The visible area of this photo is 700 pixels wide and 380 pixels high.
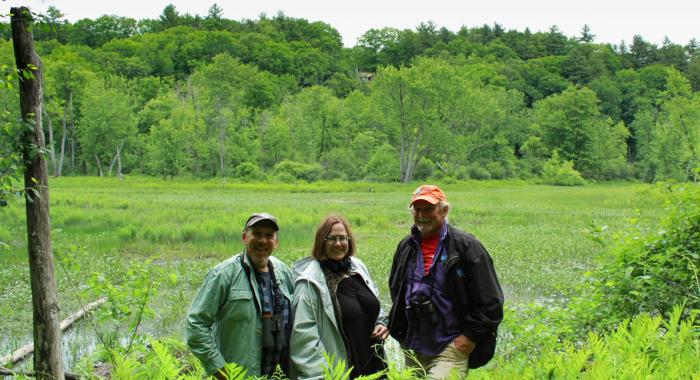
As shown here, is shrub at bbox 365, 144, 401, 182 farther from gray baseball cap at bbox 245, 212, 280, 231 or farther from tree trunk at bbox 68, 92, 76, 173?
gray baseball cap at bbox 245, 212, 280, 231

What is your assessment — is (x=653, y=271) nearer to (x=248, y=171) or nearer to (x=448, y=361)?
(x=448, y=361)

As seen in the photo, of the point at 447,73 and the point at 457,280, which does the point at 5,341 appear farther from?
the point at 447,73

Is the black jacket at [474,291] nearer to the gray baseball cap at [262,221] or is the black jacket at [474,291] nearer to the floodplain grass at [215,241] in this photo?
the gray baseball cap at [262,221]

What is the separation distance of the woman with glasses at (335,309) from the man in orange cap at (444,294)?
0.24m

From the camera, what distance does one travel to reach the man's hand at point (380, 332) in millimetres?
4379

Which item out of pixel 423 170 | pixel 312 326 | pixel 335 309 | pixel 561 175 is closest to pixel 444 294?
pixel 335 309

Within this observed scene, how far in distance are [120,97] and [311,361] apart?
2729 inches

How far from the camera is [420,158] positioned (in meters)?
66.4

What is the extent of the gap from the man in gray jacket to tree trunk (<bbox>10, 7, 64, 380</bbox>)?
1473 millimetres

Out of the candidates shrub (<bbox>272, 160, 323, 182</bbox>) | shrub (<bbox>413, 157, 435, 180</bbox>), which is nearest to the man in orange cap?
shrub (<bbox>272, 160, 323, 182</bbox>)

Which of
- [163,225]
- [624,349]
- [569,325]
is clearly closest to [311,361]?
[624,349]

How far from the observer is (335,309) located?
13.9 feet

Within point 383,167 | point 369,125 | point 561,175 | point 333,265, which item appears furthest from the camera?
point 369,125

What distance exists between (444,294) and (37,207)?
10.4 ft
